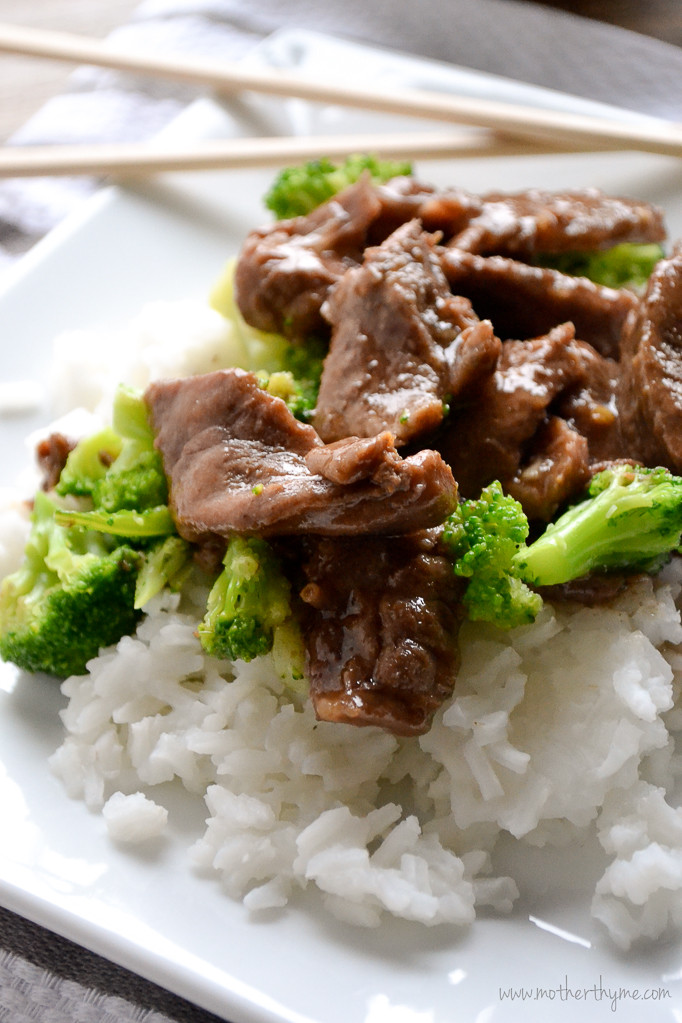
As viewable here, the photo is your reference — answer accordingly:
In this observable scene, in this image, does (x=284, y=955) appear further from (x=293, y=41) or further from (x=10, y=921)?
(x=293, y=41)

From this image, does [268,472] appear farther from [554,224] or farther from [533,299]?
[554,224]

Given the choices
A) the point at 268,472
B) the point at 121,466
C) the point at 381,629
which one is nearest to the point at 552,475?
the point at 381,629

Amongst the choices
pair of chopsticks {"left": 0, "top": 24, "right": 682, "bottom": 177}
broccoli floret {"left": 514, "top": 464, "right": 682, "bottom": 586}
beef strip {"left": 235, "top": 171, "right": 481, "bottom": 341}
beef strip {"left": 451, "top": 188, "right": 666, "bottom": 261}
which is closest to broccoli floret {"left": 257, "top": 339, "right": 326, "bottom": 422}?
beef strip {"left": 235, "top": 171, "right": 481, "bottom": 341}

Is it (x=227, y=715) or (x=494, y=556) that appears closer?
(x=494, y=556)

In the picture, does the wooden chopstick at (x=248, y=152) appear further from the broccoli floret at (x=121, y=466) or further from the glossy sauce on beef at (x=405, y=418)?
the broccoli floret at (x=121, y=466)

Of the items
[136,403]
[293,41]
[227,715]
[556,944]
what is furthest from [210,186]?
[556,944]

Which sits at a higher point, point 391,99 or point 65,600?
point 391,99

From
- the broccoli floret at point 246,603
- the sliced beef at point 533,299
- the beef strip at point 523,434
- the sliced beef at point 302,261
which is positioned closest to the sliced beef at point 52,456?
the sliced beef at point 302,261
